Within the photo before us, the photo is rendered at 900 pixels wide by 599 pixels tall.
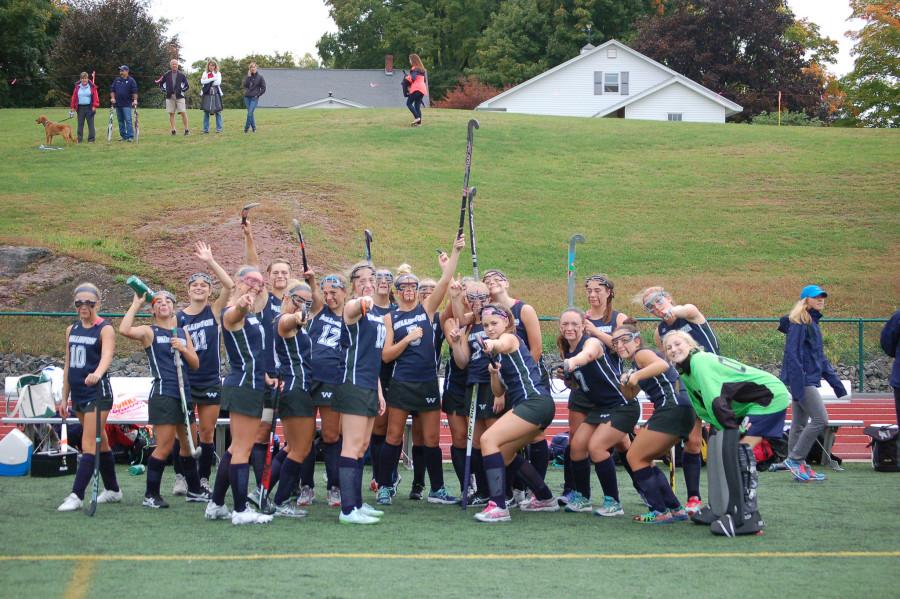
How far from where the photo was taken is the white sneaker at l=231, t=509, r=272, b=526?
7.15m

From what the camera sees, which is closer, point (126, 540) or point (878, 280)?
point (126, 540)

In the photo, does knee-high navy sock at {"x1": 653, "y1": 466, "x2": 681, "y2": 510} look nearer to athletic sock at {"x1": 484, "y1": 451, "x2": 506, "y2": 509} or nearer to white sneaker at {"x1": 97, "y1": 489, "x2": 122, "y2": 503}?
athletic sock at {"x1": 484, "y1": 451, "x2": 506, "y2": 509}

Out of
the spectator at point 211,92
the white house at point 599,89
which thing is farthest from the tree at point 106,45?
the white house at point 599,89

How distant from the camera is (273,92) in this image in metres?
56.4

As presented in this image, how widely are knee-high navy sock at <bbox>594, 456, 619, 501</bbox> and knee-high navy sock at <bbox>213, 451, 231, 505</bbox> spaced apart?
109 inches

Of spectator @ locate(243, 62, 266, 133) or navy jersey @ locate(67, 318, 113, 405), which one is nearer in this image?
navy jersey @ locate(67, 318, 113, 405)

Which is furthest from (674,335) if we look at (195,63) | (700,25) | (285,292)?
(195,63)

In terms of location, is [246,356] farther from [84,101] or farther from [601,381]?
[84,101]

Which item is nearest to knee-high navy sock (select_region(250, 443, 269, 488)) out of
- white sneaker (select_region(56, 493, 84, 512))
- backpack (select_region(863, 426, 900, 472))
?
white sneaker (select_region(56, 493, 84, 512))

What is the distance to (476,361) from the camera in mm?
7953

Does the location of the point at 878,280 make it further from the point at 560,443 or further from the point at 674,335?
the point at 674,335

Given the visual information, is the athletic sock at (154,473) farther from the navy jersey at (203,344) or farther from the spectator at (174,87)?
the spectator at (174,87)

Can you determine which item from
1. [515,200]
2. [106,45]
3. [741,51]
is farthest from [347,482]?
[741,51]

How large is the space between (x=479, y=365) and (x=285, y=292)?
5.48ft
